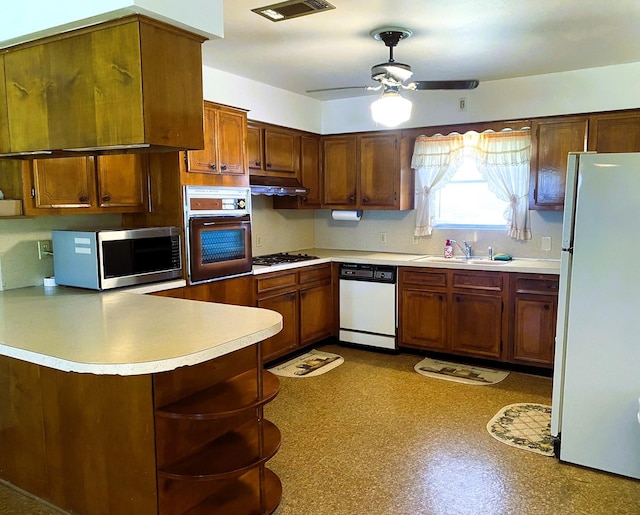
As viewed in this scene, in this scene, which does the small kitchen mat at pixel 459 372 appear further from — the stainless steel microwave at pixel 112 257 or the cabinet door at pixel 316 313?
the stainless steel microwave at pixel 112 257

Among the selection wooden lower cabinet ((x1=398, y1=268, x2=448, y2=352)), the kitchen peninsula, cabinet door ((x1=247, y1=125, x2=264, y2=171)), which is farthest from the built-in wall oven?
wooden lower cabinet ((x1=398, y1=268, x2=448, y2=352))

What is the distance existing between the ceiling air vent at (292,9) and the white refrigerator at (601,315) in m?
1.60

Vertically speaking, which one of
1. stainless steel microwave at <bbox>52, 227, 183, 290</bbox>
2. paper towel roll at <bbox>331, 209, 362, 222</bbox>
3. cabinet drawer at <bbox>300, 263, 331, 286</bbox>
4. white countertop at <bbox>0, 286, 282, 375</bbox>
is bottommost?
cabinet drawer at <bbox>300, 263, 331, 286</bbox>

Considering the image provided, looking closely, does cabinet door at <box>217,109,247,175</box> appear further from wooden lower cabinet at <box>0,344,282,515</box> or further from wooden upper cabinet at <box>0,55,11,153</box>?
→ wooden lower cabinet at <box>0,344,282,515</box>

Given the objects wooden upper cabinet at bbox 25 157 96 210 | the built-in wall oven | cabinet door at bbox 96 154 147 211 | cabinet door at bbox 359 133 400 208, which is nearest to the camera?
wooden upper cabinet at bbox 25 157 96 210

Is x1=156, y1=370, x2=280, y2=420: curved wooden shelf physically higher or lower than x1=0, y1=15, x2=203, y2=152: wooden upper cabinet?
lower

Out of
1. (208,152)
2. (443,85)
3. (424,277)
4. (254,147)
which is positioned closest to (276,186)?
(254,147)

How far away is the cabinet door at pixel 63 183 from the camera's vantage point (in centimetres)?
299

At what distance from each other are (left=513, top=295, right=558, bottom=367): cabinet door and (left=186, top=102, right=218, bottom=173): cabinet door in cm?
267

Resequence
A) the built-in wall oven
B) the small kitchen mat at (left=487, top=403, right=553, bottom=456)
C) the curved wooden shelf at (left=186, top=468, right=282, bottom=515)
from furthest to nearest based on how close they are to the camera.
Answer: the built-in wall oven < the small kitchen mat at (left=487, top=403, right=553, bottom=456) < the curved wooden shelf at (left=186, top=468, right=282, bottom=515)

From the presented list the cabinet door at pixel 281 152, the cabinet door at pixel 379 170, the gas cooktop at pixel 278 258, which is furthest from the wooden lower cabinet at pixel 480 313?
the cabinet door at pixel 281 152

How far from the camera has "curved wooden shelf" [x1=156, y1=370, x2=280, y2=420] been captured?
203cm

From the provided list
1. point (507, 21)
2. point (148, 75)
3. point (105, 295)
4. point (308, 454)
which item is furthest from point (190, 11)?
point (308, 454)

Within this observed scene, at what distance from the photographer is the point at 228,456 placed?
7.23 ft
